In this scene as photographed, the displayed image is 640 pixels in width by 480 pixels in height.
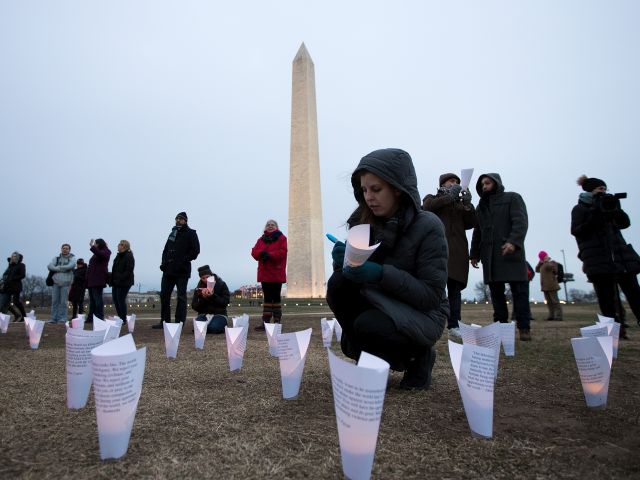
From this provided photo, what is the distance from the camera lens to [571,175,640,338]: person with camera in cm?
468

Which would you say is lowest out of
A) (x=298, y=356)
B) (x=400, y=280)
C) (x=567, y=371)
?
(x=567, y=371)

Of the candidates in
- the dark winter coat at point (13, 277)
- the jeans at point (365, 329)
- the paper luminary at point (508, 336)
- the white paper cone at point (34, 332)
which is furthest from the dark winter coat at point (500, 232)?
the dark winter coat at point (13, 277)

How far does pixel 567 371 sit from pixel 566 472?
1.89 metres

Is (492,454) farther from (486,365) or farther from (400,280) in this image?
(400,280)

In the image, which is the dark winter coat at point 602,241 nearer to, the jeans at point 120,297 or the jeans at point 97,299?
the jeans at point 120,297

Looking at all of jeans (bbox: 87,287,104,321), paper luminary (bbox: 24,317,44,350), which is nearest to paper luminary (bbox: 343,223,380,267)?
paper luminary (bbox: 24,317,44,350)

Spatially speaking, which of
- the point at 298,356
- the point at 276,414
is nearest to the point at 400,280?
the point at 298,356

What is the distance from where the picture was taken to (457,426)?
1814 millimetres

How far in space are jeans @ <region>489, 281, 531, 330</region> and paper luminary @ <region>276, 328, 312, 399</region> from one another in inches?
117

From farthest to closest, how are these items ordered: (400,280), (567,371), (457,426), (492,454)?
1. (567,371)
2. (400,280)
3. (457,426)
4. (492,454)

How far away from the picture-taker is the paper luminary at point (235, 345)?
119 inches

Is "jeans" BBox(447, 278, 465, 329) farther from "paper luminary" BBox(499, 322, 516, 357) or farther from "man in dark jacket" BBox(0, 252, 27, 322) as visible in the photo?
"man in dark jacket" BBox(0, 252, 27, 322)

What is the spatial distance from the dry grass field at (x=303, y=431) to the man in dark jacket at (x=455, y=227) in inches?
83.2

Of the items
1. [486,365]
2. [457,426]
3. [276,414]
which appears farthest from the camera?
[276,414]
